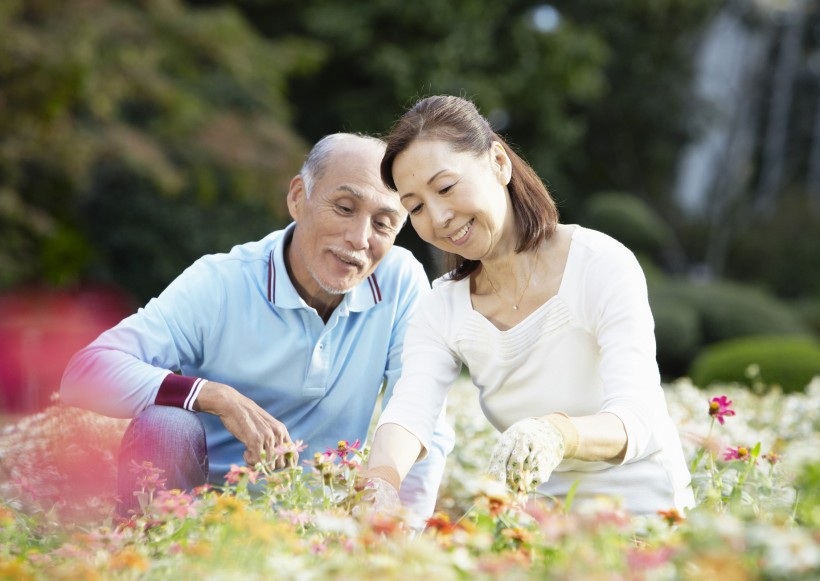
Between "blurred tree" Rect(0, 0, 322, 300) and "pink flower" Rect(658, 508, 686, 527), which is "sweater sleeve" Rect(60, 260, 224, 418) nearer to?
"pink flower" Rect(658, 508, 686, 527)

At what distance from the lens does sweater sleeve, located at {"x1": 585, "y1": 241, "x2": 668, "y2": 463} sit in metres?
2.44

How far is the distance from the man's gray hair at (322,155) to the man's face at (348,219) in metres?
0.02

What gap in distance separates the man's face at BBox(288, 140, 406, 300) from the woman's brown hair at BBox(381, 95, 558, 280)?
263mm

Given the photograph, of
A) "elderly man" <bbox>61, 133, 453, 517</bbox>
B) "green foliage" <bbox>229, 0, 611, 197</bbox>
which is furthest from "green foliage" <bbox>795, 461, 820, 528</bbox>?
"green foliage" <bbox>229, 0, 611, 197</bbox>

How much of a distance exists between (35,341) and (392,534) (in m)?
7.37

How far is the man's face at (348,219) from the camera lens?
3049 millimetres

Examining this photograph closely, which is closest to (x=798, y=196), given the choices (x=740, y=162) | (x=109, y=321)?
(x=740, y=162)

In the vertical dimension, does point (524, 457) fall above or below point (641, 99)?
below

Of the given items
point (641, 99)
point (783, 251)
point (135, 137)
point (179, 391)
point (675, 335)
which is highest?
point (641, 99)

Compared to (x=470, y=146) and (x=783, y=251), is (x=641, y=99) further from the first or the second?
(x=470, y=146)

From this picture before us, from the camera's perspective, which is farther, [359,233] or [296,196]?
[296,196]

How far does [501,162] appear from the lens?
272 cm

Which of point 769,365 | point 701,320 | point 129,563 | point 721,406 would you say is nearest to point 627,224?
point 701,320

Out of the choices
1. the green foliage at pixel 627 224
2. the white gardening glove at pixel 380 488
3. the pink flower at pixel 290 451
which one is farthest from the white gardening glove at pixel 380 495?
the green foliage at pixel 627 224
